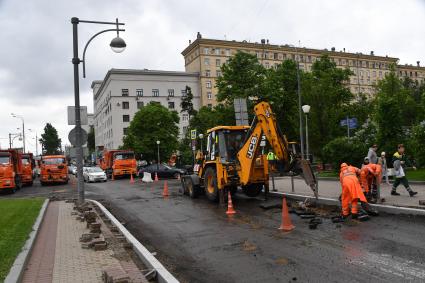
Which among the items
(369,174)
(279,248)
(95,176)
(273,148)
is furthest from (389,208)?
(95,176)

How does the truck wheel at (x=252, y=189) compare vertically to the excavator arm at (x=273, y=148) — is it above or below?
below

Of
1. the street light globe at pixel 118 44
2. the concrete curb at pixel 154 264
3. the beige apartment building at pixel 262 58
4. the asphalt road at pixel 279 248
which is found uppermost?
the beige apartment building at pixel 262 58

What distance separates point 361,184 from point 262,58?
3667 inches

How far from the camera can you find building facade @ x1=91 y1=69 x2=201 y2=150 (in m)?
91.6

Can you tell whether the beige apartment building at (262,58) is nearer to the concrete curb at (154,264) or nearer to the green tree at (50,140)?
the green tree at (50,140)

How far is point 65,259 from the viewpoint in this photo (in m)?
7.98

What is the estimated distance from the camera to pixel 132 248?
8.98 metres

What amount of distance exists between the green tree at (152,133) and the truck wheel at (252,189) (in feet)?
143

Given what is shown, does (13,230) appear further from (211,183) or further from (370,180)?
(370,180)

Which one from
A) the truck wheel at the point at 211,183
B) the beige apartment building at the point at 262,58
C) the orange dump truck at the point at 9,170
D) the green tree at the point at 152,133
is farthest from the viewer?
the beige apartment building at the point at 262,58

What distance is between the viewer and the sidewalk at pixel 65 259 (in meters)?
6.89

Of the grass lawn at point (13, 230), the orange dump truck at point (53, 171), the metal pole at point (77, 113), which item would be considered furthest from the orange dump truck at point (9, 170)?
the metal pole at point (77, 113)

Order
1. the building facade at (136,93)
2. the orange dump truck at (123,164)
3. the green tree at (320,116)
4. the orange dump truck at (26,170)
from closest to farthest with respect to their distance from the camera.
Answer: the green tree at (320,116), the orange dump truck at (26,170), the orange dump truck at (123,164), the building facade at (136,93)

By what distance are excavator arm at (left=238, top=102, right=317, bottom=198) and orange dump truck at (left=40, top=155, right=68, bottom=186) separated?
23.8m
